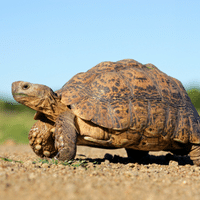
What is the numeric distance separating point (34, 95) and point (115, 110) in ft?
5.34

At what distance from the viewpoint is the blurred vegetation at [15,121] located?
1561cm

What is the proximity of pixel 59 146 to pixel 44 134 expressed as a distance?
52.0 inches

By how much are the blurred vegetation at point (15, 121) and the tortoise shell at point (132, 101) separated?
420 inches

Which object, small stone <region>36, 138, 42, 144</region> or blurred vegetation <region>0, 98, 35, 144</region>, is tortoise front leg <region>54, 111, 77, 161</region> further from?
blurred vegetation <region>0, 98, 35, 144</region>

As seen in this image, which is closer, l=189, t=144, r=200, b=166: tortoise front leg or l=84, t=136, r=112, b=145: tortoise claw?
l=84, t=136, r=112, b=145: tortoise claw

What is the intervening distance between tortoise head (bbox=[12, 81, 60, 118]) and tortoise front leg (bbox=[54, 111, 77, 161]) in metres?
0.48

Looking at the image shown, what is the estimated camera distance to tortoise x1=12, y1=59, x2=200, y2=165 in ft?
16.6

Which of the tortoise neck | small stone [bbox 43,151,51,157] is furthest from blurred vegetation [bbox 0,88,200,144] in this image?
the tortoise neck

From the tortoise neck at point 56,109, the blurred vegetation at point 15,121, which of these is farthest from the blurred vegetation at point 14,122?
→ the tortoise neck at point 56,109

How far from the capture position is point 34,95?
518 centimetres

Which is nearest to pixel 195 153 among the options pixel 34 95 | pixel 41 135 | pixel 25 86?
pixel 41 135

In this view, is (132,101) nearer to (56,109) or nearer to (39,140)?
(56,109)

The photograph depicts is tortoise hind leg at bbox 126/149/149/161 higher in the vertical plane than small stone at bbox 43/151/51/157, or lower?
lower

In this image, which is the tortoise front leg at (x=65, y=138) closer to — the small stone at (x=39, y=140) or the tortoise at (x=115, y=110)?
the tortoise at (x=115, y=110)
